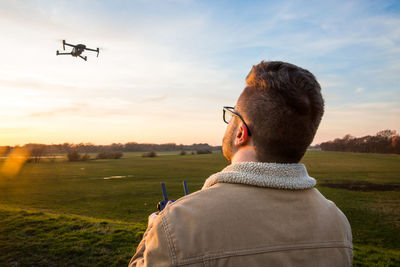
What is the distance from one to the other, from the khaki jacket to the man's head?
131mm

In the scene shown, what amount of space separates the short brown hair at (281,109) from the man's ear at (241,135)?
0.04 metres

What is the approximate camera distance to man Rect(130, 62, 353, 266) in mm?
1438

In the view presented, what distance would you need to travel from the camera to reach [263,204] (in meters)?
1.54

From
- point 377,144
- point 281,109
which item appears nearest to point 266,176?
point 281,109

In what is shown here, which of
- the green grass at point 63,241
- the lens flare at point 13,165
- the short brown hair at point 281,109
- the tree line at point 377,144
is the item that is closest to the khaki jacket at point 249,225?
the short brown hair at point 281,109

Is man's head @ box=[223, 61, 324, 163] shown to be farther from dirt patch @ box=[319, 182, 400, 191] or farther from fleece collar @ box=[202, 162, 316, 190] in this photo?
dirt patch @ box=[319, 182, 400, 191]

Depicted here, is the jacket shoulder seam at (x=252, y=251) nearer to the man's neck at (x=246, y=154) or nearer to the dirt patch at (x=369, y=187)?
the man's neck at (x=246, y=154)

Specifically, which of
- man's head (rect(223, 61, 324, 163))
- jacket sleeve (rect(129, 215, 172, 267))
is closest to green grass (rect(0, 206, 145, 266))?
jacket sleeve (rect(129, 215, 172, 267))

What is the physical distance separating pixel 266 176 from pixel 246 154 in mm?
220

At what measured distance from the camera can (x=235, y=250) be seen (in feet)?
4.81

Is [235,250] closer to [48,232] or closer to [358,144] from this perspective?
[48,232]

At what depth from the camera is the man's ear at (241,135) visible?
1.77 m

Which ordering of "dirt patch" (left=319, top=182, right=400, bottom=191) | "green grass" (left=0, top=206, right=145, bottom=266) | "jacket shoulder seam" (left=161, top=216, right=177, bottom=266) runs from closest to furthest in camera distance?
"jacket shoulder seam" (left=161, top=216, right=177, bottom=266) < "green grass" (left=0, top=206, right=145, bottom=266) < "dirt patch" (left=319, top=182, right=400, bottom=191)

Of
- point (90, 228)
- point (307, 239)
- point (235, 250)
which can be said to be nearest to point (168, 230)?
point (235, 250)
